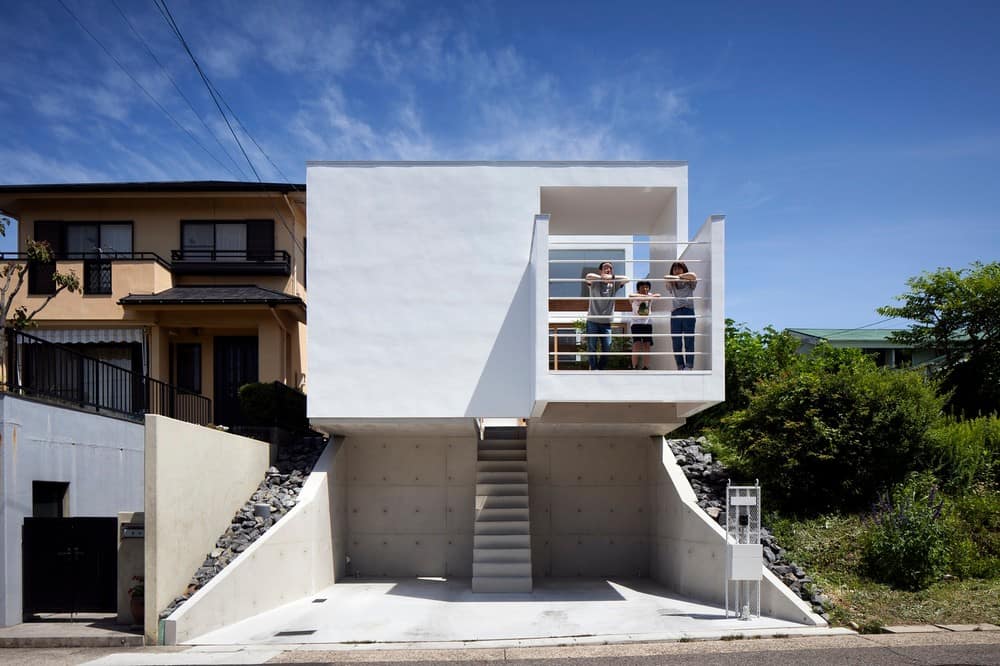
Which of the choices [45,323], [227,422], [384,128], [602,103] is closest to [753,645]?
[602,103]

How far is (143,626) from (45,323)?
10.9 meters

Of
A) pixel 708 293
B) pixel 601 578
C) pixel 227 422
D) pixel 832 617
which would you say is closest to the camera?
pixel 832 617

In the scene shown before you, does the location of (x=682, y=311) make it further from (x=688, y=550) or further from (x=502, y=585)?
(x=502, y=585)

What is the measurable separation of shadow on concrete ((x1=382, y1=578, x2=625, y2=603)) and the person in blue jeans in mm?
4116

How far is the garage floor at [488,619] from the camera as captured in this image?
934 cm

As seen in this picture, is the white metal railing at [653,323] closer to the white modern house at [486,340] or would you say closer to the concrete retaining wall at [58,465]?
the white modern house at [486,340]

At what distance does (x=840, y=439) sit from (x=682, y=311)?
318 centimetres

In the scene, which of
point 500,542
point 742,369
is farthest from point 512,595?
point 742,369

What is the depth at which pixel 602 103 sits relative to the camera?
12.9 metres

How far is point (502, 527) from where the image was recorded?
13.7 metres

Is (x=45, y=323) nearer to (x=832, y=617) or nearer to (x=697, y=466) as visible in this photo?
(x=697, y=466)

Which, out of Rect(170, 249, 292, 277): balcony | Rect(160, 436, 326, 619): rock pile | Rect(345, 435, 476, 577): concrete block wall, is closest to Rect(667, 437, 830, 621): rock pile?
Rect(345, 435, 476, 577): concrete block wall

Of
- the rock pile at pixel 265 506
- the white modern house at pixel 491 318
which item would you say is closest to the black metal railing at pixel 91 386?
the rock pile at pixel 265 506

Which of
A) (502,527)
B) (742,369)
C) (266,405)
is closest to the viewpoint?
(502,527)
